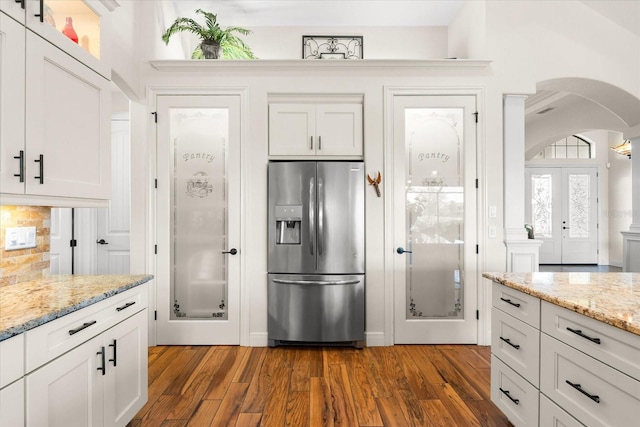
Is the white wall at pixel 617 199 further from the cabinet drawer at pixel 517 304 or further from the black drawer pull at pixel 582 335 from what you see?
the black drawer pull at pixel 582 335

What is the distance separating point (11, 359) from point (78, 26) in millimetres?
1769

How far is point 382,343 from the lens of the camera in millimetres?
3248

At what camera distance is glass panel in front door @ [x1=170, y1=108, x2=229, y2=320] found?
3.28m

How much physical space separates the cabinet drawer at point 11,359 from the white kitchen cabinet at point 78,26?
1.35 meters

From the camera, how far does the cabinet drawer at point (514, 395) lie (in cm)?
171

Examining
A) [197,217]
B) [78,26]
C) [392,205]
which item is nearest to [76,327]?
[78,26]

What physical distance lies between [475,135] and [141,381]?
3.39m

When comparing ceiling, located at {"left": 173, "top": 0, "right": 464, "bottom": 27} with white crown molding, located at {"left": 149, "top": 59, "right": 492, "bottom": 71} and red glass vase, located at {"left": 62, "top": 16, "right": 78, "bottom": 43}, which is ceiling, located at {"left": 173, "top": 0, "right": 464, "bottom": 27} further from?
red glass vase, located at {"left": 62, "top": 16, "right": 78, "bottom": 43}

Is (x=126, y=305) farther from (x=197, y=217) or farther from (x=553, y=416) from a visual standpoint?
(x=553, y=416)

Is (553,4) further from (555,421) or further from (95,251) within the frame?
(95,251)

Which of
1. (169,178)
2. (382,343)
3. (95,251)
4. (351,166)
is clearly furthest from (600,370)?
(95,251)

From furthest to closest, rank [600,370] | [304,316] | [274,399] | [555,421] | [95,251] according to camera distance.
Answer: [95,251] → [304,316] → [274,399] → [555,421] → [600,370]

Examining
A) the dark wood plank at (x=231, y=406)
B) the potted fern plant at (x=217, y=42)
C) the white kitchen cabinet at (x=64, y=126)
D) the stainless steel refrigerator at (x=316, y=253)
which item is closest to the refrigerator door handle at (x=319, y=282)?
the stainless steel refrigerator at (x=316, y=253)

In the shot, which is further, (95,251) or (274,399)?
(95,251)
